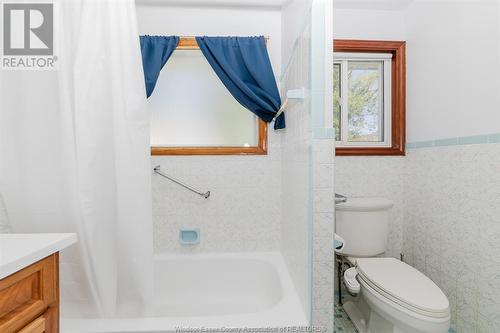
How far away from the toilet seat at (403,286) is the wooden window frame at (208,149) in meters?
0.97

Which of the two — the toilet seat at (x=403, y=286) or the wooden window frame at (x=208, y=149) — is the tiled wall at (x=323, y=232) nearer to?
the toilet seat at (x=403, y=286)

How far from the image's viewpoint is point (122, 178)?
1172mm

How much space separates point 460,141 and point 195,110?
1.66 meters

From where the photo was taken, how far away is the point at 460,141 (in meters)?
1.57

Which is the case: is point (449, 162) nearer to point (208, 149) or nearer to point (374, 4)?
point (374, 4)

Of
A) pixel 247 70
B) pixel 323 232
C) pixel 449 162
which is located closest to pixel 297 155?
pixel 323 232

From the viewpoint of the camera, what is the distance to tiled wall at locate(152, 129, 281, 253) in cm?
197

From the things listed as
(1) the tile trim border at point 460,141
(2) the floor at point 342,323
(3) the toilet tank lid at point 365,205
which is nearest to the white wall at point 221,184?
(3) the toilet tank lid at point 365,205

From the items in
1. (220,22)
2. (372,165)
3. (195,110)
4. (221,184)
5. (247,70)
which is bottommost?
(221,184)

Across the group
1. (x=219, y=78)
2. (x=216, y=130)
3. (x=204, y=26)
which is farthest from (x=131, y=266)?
(x=204, y=26)

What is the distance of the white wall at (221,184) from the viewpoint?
1.97 meters

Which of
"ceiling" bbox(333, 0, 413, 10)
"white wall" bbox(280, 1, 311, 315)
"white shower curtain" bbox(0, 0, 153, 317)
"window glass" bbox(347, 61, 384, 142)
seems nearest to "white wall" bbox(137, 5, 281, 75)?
"white wall" bbox(280, 1, 311, 315)

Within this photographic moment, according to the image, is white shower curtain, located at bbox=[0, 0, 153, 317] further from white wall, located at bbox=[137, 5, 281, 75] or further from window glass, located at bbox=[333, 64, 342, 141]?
window glass, located at bbox=[333, 64, 342, 141]

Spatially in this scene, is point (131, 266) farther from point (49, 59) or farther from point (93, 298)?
point (49, 59)
